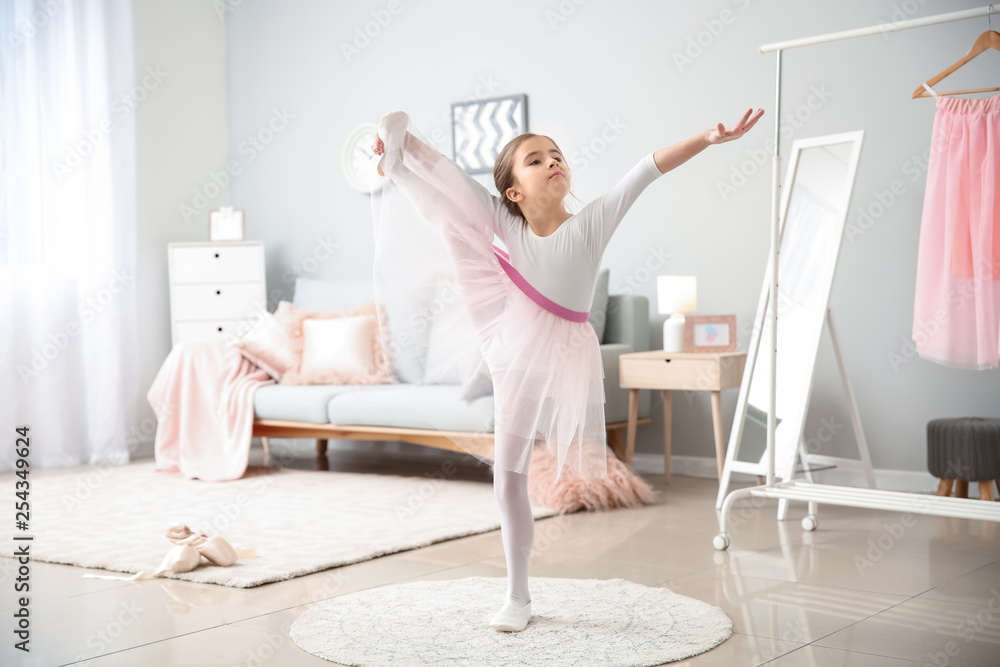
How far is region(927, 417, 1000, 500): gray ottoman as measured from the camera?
3.46 m

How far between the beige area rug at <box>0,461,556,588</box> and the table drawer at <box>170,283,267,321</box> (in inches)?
39.6

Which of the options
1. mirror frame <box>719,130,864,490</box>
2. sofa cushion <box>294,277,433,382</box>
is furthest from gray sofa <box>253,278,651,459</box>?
mirror frame <box>719,130,864,490</box>

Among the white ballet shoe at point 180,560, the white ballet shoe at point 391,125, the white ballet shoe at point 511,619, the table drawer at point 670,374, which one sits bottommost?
the white ballet shoe at point 180,560

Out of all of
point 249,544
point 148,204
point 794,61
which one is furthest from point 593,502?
point 148,204

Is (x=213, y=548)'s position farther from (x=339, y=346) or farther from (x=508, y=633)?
(x=339, y=346)

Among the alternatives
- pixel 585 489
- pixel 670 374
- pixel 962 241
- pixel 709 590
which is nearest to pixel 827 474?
pixel 670 374

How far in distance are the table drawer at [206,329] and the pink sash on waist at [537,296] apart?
3480 millimetres

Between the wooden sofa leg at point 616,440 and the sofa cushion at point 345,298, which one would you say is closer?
the wooden sofa leg at point 616,440

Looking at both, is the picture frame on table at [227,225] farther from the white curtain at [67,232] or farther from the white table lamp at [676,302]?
the white table lamp at [676,302]

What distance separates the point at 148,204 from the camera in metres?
5.71

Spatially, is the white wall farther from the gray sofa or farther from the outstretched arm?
the outstretched arm

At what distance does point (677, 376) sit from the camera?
13.3 ft

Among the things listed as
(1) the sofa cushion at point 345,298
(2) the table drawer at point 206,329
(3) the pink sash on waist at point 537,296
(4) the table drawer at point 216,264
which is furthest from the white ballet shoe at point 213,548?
(4) the table drawer at point 216,264

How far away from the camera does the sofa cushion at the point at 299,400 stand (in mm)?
4602
